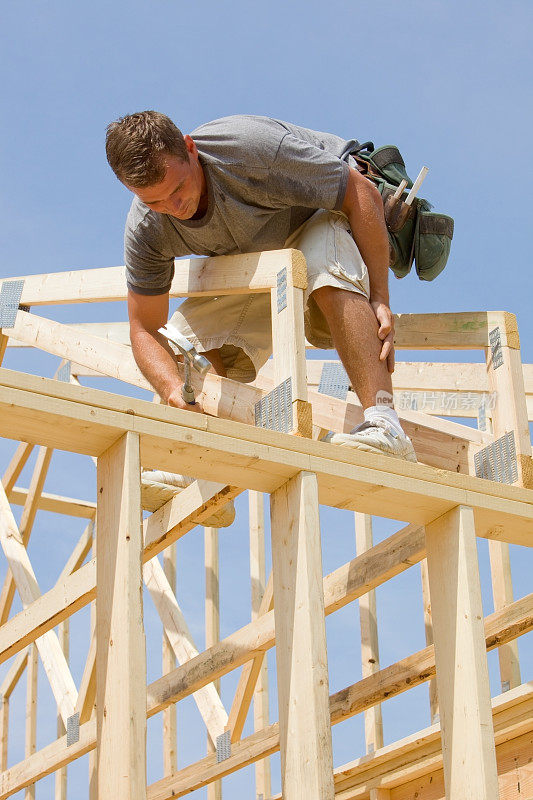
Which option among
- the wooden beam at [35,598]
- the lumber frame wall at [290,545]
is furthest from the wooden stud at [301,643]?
the wooden beam at [35,598]

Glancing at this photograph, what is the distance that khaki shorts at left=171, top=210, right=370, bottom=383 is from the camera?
4.02 metres

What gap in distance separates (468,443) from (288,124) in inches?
53.3

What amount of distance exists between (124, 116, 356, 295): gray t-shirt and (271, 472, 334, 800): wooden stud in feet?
3.73

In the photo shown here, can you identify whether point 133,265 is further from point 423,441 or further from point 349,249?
point 423,441

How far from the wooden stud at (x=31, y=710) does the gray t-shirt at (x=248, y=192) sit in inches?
208

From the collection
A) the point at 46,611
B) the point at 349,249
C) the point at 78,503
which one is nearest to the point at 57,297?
the point at 46,611

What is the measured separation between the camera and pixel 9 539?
6691 mm

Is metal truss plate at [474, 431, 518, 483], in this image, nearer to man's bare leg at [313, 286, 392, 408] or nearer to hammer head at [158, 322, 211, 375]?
man's bare leg at [313, 286, 392, 408]

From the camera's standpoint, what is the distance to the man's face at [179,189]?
3.81 m

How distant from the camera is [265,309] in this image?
181 inches

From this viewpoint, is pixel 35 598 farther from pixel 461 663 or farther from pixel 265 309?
pixel 461 663

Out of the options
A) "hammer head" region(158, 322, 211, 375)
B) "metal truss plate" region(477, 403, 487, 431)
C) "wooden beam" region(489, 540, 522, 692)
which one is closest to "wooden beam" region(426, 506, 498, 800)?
"hammer head" region(158, 322, 211, 375)

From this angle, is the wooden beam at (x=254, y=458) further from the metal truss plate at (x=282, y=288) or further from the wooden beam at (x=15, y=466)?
the wooden beam at (x=15, y=466)

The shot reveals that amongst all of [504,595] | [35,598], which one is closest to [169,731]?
[35,598]
